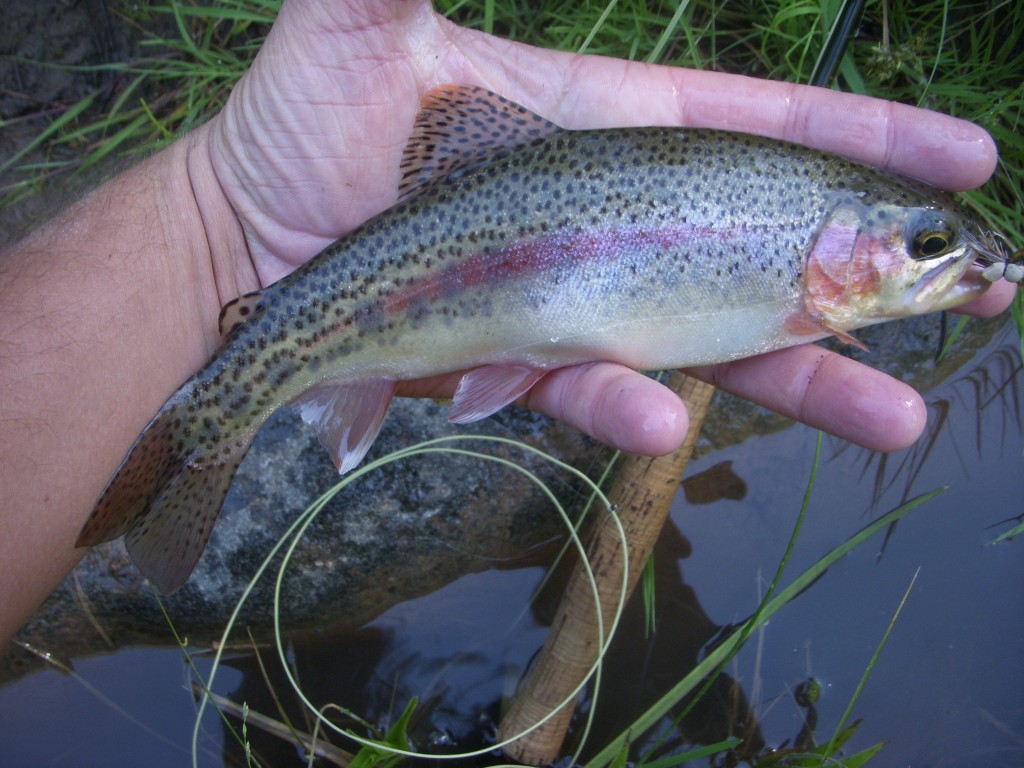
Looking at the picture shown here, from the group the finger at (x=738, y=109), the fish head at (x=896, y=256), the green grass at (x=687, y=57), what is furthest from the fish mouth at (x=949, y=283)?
the green grass at (x=687, y=57)

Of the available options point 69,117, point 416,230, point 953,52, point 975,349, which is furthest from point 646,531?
point 69,117

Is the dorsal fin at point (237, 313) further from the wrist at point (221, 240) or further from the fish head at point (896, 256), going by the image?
the fish head at point (896, 256)

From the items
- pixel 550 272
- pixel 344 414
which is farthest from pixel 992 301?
pixel 344 414

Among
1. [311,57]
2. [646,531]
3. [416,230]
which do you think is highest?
[311,57]

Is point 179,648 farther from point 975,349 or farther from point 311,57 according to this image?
point 975,349

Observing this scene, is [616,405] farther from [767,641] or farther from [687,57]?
[687,57]

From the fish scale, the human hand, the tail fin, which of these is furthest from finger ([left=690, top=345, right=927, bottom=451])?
the tail fin
